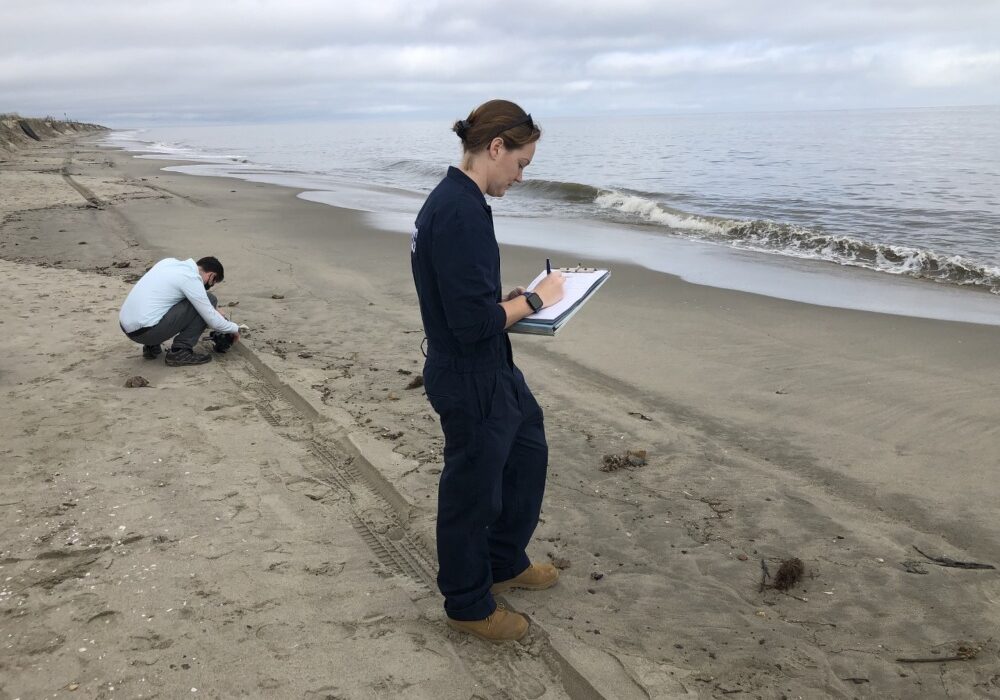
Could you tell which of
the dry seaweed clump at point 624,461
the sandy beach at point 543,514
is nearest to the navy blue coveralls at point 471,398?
the sandy beach at point 543,514

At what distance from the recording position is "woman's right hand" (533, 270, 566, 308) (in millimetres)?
2607

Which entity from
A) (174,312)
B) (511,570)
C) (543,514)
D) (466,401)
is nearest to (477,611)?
(511,570)

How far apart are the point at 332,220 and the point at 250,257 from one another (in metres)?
4.60

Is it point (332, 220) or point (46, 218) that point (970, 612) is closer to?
point (332, 220)

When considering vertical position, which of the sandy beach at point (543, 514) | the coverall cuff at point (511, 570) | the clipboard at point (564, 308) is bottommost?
the sandy beach at point (543, 514)

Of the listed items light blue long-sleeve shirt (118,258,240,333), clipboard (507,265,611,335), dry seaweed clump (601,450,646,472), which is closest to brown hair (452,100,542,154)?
clipboard (507,265,611,335)

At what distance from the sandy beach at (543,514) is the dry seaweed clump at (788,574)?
4 cm

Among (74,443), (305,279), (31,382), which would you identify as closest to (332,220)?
(305,279)

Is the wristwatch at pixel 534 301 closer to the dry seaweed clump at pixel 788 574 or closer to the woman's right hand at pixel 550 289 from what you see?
the woman's right hand at pixel 550 289

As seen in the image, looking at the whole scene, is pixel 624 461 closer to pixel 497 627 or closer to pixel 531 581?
pixel 531 581

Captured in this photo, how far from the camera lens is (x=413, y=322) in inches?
288

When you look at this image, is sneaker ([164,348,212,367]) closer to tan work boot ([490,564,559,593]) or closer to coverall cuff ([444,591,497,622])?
tan work boot ([490,564,559,593])

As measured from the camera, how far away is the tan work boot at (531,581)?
10.3ft

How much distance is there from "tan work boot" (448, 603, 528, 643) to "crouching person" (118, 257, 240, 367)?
3.99m
